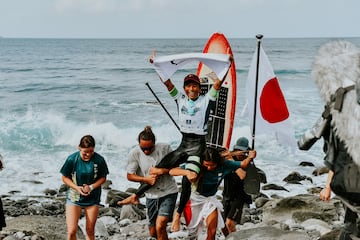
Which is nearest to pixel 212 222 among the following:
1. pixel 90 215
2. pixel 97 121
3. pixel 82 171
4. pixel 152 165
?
pixel 152 165

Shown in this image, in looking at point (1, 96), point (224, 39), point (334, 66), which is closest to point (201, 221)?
point (334, 66)

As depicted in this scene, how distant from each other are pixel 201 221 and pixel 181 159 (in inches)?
29.2

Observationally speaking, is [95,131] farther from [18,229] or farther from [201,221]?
[201,221]

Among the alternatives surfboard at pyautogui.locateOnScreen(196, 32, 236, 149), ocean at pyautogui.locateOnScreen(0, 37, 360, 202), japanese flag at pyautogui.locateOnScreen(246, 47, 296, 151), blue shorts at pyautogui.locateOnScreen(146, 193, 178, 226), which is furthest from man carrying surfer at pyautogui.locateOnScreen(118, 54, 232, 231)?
surfboard at pyautogui.locateOnScreen(196, 32, 236, 149)

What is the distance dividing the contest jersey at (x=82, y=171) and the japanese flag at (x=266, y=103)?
2094 mm

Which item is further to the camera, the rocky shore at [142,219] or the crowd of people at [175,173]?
the rocky shore at [142,219]

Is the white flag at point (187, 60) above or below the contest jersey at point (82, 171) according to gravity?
above

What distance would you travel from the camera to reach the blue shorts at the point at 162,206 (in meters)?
6.56

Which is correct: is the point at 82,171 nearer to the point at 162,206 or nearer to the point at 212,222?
the point at 162,206

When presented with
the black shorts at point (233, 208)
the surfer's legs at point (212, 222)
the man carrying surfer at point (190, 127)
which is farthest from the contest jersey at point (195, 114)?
the black shorts at point (233, 208)

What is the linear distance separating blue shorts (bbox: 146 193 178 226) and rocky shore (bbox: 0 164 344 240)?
2.62 feet

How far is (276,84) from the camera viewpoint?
7.40 m

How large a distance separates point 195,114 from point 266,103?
4.21ft

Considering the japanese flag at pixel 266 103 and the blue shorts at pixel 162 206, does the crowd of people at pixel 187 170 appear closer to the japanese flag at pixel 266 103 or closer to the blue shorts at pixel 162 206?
the blue shorts at pixel 162 206
